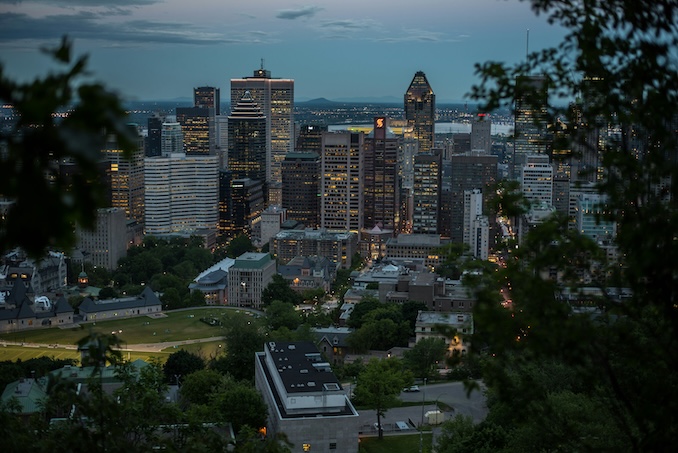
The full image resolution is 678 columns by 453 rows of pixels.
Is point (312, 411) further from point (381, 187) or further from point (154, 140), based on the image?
point (154, 140)

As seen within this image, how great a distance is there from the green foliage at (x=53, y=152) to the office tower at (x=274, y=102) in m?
69.2

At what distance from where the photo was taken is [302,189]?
51.4 m

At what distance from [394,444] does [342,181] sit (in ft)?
106

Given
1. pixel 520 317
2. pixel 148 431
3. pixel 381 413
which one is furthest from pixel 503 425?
pixel 520 317

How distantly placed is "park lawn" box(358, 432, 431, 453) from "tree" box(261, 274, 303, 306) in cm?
1587

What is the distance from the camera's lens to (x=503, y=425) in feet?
47.3

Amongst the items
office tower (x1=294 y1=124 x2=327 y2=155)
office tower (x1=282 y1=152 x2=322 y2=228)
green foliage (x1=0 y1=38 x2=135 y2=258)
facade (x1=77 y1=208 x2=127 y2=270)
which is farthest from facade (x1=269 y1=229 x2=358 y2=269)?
green foliage (x1=0 y1=38 x2=135 y2=258)

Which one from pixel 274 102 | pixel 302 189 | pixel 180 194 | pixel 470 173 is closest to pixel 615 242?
pixel 470 173

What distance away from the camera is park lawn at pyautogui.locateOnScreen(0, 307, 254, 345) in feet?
86.5

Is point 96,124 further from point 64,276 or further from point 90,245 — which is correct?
point 90,245

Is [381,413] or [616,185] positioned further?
[381,413]

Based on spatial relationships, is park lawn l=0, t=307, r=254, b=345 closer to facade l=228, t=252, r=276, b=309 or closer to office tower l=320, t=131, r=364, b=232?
facade l=228, t=252, r=276, b=309

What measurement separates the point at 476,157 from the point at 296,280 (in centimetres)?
1841

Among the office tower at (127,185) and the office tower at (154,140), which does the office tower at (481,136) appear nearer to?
the office tower at (154,140)
